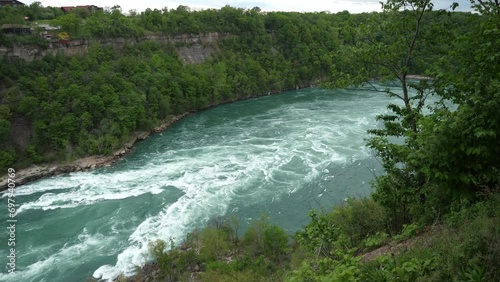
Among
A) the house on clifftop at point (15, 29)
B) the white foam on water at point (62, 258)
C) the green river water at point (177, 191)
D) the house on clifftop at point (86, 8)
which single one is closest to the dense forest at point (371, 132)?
the house on clifftop at point (15, 29)

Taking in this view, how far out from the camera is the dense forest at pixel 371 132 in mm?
4387

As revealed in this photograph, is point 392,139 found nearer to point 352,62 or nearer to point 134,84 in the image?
point 352,62

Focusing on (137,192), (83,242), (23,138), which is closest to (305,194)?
(137,192)

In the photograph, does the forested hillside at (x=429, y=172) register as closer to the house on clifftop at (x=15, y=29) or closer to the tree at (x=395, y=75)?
the tree at (x=395, y=75)

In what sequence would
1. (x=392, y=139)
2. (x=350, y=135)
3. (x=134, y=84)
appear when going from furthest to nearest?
1. (x=134, y=84)
2. (x=350, y=135)
3. (x=392, y=139)

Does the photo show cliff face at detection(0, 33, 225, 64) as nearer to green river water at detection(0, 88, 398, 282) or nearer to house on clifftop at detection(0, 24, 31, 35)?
house on clifftop at detection(0, 24, 31, 35)

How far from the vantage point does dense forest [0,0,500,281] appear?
4.39 meters

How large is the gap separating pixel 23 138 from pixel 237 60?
3089cm

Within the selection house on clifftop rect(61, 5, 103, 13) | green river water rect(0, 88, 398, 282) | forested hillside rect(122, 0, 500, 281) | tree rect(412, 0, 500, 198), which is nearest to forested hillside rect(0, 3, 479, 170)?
forested hillside rect(122, 0, 500, 281)

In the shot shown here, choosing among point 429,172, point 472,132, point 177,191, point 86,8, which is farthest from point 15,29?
point 472,132

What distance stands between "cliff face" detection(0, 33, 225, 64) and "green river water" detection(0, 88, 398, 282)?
12.8m

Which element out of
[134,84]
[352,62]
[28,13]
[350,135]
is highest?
[28,13]

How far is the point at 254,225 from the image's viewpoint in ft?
51.5

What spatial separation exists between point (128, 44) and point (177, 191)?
28.0 metres
